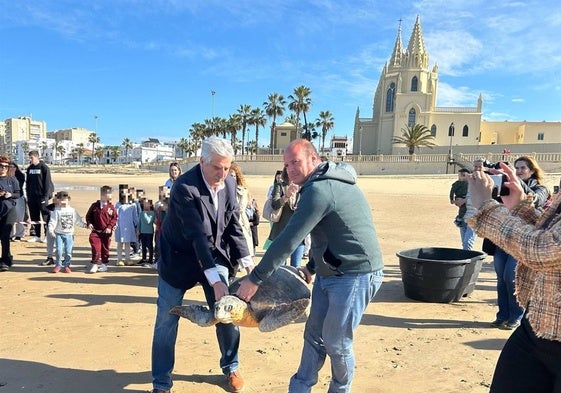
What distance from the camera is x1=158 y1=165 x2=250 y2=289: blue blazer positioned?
9.79ft

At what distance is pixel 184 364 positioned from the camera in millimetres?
3916

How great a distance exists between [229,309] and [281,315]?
35cm

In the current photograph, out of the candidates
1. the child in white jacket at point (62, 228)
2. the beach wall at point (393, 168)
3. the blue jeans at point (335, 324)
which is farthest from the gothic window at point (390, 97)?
the blue jeans at point (335, 324)

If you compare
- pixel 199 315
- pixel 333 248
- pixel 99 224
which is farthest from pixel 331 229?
pixel 99 224

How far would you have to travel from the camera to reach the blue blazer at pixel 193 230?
298 centimetres

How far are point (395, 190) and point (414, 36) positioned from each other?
51595mm

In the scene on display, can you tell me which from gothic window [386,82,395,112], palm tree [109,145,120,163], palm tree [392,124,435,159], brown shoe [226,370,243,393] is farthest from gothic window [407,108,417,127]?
palm tree [109,145,120,163]

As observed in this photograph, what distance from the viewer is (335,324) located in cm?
262

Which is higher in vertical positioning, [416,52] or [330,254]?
[416,52]

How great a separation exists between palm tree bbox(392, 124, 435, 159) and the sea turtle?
60.3 metres

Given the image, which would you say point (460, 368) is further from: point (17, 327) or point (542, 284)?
point (17, 327)

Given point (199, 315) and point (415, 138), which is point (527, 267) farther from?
point (415, 138)

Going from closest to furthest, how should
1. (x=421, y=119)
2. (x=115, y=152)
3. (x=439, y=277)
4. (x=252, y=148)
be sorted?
(x=439, y=277) → (x=421, y=119) → (x=252, y=148) → (x=115, y=152)

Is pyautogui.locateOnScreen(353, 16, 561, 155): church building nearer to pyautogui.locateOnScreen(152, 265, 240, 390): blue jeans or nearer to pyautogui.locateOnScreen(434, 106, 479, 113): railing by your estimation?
pyautogui.locateOnScreen(434, 106, 479, 113): railing
